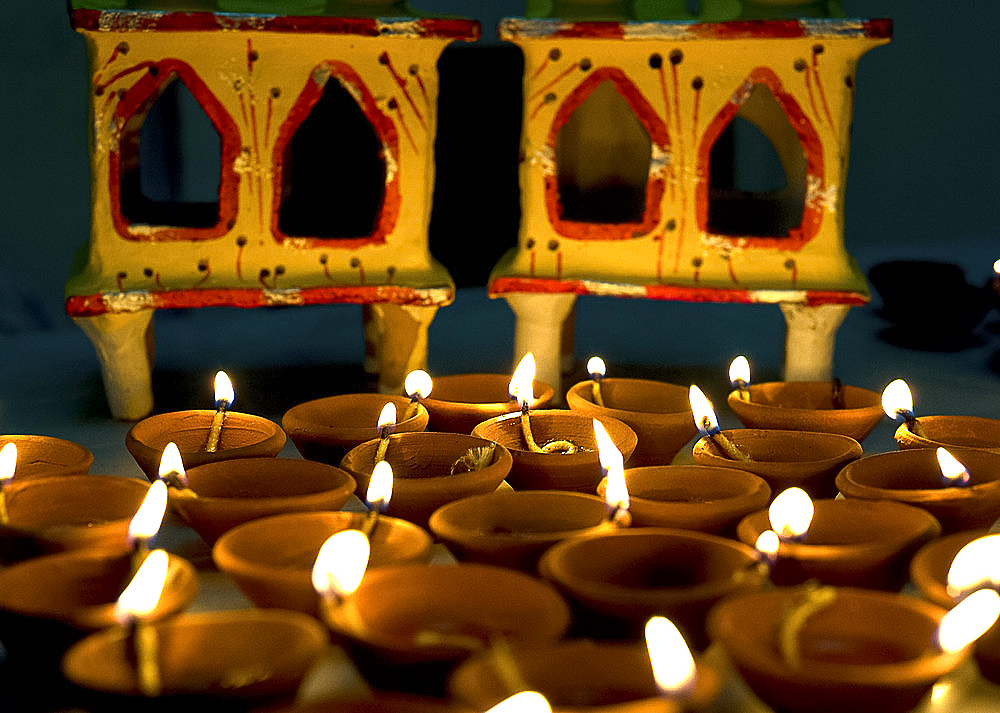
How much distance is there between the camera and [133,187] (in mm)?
2656

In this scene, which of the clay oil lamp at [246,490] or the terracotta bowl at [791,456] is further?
the terracotta bowl at [791,456]

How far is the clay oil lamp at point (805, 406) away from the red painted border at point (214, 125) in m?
1.23

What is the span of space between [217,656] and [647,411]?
132 centimetres

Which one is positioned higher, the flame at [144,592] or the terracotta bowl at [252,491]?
the flame at [144,592]

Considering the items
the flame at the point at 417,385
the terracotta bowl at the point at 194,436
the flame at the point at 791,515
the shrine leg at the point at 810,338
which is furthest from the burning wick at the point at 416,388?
the shrine leg at the point at 810,338

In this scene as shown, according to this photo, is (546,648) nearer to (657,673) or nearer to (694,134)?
(657,673)

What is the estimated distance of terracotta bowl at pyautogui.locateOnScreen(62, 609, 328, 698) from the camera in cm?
113

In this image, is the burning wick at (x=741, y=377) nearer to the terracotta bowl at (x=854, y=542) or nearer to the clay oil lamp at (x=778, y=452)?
the clay oil lamp at (x=778, y=452)

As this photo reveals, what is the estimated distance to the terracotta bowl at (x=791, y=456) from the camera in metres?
1.83

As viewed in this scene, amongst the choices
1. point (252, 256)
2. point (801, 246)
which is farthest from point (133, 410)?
point (801, 246)

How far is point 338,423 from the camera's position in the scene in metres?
2.20

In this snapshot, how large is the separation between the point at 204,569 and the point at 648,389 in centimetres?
105

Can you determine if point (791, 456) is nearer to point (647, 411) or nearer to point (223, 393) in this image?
point (647, 411)

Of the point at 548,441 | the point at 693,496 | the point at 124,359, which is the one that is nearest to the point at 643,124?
the point at 548,441
